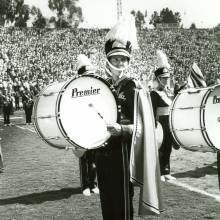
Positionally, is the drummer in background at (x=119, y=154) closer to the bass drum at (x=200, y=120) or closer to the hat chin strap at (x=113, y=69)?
the hat chin strap at (x=113, y=69)

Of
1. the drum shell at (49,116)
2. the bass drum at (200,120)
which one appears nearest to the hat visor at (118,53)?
the drum shell at (49,116)

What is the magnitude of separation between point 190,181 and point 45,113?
444cm

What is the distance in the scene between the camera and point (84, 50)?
49.0 meters

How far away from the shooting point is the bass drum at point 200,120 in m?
4.79

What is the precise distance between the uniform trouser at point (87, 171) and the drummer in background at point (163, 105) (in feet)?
4.36

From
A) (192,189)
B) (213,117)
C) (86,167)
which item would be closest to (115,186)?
(213,117)

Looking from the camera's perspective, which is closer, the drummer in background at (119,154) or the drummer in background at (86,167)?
the drummer in background at (119,154)

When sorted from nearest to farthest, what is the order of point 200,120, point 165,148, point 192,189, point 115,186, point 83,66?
point 115,186, point 200,120, point 83,66, point 192,189, point 165,148

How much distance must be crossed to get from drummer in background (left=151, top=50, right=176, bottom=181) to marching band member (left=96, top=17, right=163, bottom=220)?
443 cm

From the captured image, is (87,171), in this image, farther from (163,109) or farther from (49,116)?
(49,116)

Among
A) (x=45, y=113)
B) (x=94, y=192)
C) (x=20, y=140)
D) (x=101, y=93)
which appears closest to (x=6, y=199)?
(x=94, y=192)

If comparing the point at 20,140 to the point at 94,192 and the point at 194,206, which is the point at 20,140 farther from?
the point at 194,206

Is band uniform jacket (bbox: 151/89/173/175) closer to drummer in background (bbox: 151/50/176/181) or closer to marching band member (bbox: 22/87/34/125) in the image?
drummer in background (bbox: 151/50/176/181)

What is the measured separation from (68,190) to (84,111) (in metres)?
4.02
